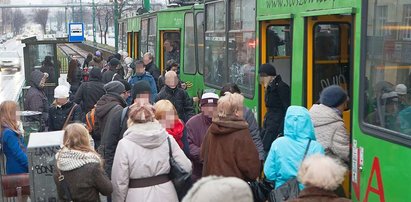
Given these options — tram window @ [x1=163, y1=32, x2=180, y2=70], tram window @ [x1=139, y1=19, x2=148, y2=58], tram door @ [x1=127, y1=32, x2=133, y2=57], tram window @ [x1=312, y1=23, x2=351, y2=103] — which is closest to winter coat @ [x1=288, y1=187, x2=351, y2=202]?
tram window @ [x1=312, y1=23, x2=351, y2=103]

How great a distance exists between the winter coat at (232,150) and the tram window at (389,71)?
1.02 metres

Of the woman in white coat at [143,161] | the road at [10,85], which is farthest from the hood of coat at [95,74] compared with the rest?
the woman in white coat at [143,161]

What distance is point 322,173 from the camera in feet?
12.8

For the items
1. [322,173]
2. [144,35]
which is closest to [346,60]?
[322,173]

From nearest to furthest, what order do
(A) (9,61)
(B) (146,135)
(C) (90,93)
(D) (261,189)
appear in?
1. (B) (146,135)
2. (D) (261,189)
3. (C) (90,93)
4. (A) (9,61)

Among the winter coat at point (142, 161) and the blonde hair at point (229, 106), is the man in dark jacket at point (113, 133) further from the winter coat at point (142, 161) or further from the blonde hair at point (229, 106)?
the blonde hair at point (229, 106)

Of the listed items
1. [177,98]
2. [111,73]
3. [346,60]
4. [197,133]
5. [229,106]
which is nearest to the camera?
[229,106]

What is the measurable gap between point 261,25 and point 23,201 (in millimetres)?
3461

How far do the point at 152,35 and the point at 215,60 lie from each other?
24.3 feet

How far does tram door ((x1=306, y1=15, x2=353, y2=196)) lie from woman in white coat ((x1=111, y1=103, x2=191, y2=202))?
6.28ft

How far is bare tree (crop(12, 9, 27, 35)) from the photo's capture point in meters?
153

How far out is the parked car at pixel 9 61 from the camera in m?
38.0

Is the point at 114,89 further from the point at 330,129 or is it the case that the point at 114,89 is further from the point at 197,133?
the point at 330,129

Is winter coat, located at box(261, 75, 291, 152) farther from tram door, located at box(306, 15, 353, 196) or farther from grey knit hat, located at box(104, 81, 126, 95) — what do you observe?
grey knit hat, located at box(104, 81, 126, 95)
